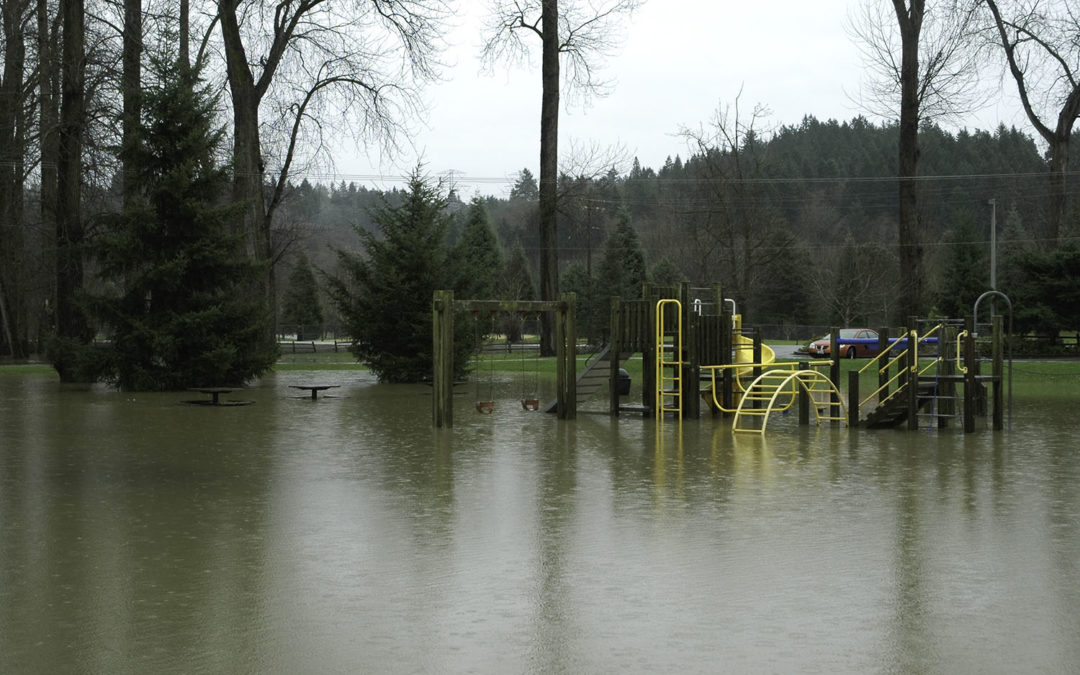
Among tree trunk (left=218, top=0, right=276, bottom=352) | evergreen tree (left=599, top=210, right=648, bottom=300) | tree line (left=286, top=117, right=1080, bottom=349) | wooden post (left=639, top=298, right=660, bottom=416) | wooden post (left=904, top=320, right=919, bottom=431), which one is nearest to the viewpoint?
wooden post (left=904, top=320, right=919, bottom=431)

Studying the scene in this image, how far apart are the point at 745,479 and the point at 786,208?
75.6 metres

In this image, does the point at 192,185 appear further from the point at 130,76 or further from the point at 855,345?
the point at 855,345

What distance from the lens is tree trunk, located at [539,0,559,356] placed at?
3694 centimetres

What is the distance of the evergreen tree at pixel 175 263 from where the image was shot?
26219 mm

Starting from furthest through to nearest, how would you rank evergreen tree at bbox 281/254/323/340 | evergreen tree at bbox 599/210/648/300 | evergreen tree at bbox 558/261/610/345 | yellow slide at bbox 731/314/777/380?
evergreen tree at bbox 281/254/323/340, evergreen tree at bbox 599/210/648/300, evergreen tree at bbox 558/261/610/345, yellow slide at bbox 731/314/777/380

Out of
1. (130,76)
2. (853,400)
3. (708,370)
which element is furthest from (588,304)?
(853,400)

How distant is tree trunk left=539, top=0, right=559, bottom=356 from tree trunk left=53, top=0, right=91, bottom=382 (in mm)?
14058

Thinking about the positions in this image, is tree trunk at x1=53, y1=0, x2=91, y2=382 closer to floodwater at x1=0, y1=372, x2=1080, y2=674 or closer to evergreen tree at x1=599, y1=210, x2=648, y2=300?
floodwater at x1=0, y1=372, x2=1080, y2=674

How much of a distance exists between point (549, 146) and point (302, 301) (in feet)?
174

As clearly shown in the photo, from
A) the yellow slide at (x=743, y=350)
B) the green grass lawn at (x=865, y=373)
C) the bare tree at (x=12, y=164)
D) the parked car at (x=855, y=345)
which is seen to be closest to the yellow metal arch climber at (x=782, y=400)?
the yellow slide at (x=743, y=350)

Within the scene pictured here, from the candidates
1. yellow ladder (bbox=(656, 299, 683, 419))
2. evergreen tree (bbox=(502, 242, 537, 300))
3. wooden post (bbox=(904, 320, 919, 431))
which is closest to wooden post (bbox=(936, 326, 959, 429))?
wooden post (bbox=(904, 320, 919, 431))

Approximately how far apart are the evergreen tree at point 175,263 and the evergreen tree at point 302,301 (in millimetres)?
57376

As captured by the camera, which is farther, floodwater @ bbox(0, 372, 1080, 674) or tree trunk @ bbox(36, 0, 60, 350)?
tree trunk @ bbox(36, 0, 60, 350)

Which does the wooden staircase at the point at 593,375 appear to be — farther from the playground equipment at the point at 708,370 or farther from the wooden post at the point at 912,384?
the wooden post at the point at 912,384
